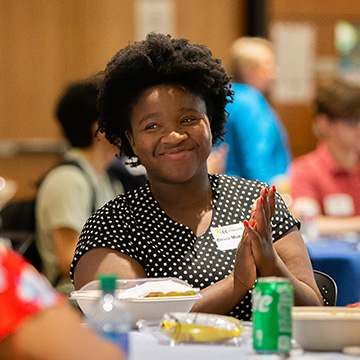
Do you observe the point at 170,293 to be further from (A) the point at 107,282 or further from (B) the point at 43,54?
(B) the point at 43,54

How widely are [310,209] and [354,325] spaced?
2.77 metres

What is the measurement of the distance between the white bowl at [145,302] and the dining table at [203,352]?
0.12m

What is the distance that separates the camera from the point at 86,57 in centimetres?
674

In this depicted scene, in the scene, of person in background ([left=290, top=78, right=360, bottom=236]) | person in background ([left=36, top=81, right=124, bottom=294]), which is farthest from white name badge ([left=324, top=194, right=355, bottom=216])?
person in background ([left=36, top=81, right=124, bottom=294])

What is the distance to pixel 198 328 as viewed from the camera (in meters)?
1.59


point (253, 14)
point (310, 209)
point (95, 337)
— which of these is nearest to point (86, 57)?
point (253, 14)

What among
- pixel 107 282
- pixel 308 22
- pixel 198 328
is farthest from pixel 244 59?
pixel 107 282

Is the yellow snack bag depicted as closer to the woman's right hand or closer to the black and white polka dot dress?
the woman's right hand

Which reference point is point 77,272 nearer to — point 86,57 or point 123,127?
point 123,127

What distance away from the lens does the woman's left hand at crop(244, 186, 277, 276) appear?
76.6 inches

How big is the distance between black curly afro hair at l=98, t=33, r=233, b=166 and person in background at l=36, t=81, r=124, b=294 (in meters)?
0.98

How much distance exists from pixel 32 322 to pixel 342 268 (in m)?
2.22

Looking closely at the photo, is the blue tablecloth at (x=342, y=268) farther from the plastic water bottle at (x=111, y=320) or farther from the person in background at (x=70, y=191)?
the plastic water bottle at (x=111, y=320)

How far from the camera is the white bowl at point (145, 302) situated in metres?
1.75
